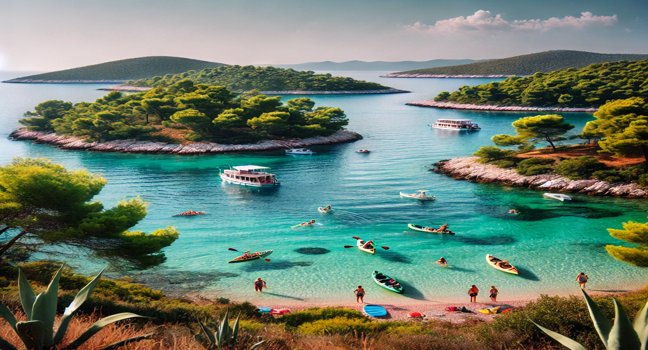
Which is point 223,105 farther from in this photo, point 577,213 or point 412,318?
point 412,318

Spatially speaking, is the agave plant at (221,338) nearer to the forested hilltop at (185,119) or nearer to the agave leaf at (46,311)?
the agave leaf at (46,311)

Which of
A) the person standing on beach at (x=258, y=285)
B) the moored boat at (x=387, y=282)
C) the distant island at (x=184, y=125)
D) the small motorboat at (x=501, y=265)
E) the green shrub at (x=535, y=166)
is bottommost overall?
the small motorboat at (x=501, y=265)

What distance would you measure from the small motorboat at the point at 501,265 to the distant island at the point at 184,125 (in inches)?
2244

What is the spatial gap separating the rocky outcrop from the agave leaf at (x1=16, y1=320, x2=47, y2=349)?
2207 inches

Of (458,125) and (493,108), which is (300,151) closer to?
(458,125)

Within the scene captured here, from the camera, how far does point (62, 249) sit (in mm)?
39000

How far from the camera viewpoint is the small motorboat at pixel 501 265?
108ft

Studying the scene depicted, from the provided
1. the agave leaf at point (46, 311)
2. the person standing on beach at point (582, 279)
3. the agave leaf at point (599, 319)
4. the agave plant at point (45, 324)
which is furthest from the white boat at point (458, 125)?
the agave leaf at point (46, 311)

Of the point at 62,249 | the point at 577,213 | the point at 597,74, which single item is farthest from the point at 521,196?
the point at 597,74

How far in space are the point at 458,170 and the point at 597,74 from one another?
121227 millimetres

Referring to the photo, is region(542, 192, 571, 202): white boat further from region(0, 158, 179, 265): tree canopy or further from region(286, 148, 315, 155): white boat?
region(0, 158, 179, 265): tree canopy

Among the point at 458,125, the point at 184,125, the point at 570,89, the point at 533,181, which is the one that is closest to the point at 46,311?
the point at 533,181

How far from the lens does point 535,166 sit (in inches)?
2301

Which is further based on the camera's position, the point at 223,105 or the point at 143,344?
the point at 223,105
